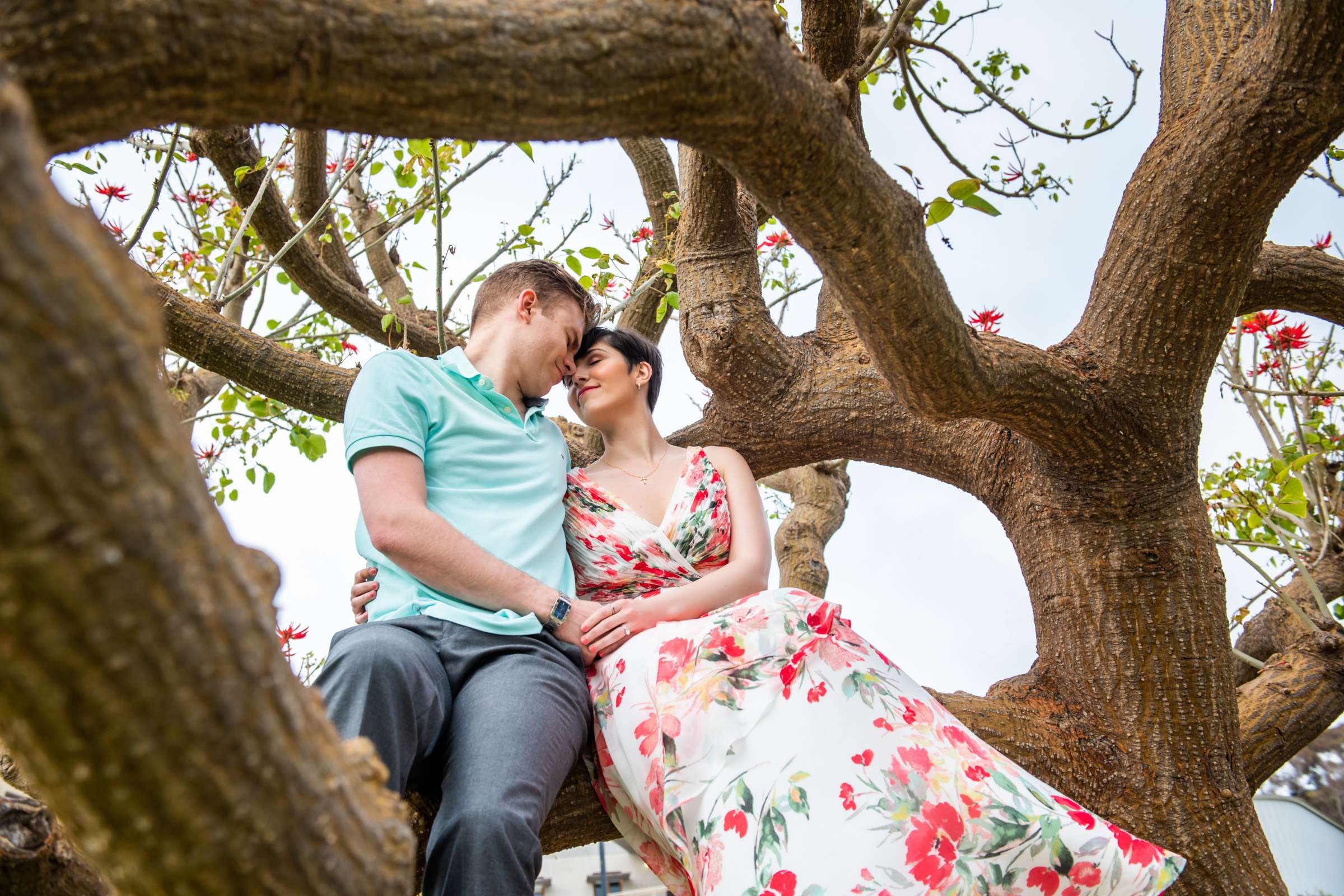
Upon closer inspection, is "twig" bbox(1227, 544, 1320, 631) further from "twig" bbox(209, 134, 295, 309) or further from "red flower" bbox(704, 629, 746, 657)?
"twig" bbox(209, 134, 295, 309)

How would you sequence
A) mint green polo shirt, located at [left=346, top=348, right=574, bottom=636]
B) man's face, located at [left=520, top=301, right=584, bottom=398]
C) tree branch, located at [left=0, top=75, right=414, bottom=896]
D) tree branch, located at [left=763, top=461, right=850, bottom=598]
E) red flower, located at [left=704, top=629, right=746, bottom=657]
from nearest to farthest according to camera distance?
tree branch, located at [left=0, top=75, right=414, bottom=896] → red flower, located at [left=704, top=629, right=746, bottom=657] → mint green polo shirt, located at [left=346, top=348, right=574, bottom=636] → man's face, located at [left=520, top=301, right=584, bottom=398] → tree branch, located at [left=763, top=461, right=850, bottom=598]

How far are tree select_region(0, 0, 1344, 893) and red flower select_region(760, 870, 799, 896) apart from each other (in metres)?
0.63

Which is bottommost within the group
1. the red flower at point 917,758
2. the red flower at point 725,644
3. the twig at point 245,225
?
the red flower at point 917,758

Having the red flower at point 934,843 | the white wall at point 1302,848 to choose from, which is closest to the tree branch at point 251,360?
the red flower at point 934,843

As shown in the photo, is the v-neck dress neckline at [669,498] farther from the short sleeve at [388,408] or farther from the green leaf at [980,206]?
the green leaf at [980,206]

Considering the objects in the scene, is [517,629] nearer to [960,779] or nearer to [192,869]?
[960,779]

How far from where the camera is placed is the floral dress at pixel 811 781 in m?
1.60

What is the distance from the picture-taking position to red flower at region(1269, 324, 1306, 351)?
416 cm

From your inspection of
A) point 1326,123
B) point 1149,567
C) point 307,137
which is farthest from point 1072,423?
point 307,137

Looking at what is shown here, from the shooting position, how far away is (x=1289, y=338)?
13.6ft

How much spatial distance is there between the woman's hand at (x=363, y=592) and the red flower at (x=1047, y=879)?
1.44 metres

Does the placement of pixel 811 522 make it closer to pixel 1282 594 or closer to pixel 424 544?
pixel 1282 594

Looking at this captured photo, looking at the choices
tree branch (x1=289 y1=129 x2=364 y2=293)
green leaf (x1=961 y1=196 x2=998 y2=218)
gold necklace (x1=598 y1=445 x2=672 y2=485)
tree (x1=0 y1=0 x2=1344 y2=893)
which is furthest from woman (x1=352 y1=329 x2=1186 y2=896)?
tree branch (x1=289 y1=129 x2=364 y2=293)

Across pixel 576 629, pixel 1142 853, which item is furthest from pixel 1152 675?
pixel 576 629
